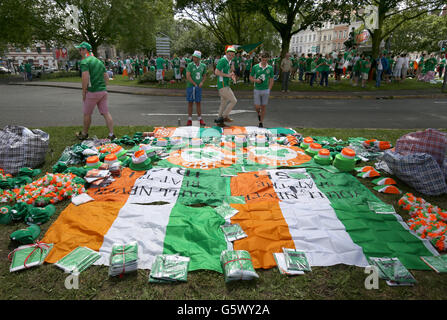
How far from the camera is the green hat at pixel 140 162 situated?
15.8 ft

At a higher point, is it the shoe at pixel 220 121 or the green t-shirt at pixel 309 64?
the green t-shirt at pixel 309 64

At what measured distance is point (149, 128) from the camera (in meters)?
7.60

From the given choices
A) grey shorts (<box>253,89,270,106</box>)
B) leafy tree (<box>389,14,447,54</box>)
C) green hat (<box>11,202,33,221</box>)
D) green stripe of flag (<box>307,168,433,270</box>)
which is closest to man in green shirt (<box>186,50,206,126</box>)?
grey shorts (<box>253,89,270,106</box>)

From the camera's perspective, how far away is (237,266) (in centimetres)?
250

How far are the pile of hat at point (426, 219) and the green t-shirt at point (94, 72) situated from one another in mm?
6305

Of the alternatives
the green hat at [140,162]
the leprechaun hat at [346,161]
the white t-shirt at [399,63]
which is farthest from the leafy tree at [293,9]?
the green hat at [140,162]

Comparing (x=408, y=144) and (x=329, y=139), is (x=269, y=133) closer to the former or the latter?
(x=329, y=139)

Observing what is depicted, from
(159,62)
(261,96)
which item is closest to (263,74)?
(261,96)

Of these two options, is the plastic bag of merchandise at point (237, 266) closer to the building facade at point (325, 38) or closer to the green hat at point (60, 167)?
the green hat at point (60, 167)

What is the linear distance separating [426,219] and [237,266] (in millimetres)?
2467

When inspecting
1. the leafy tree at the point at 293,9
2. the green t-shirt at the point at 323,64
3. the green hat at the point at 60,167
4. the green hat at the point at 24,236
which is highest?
the leafy tree at the point at 293,9

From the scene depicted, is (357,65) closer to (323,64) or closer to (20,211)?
(323,64)

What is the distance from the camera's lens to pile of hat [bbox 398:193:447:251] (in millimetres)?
2979
